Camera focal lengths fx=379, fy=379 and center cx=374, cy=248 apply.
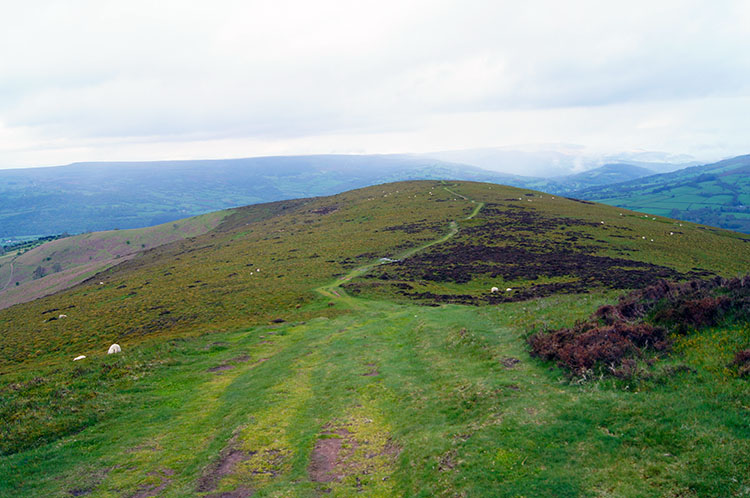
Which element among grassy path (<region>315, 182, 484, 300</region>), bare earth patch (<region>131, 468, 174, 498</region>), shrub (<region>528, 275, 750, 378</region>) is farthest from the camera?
grassy path (<region>315, 182, 484, 300</region>)

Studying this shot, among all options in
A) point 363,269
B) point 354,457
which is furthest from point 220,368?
point 363,269

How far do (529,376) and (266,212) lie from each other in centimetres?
18011

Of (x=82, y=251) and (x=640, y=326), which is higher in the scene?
(x=640, y=326)

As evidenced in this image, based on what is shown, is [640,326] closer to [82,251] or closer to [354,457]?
[354,457]

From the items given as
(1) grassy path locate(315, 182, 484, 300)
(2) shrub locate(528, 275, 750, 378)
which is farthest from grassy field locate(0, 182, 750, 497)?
(1) grassy path locate(315, 182, 484, 300)

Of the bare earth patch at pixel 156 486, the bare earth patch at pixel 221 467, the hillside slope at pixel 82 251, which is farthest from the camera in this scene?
the hillside slope at pixel 82 251

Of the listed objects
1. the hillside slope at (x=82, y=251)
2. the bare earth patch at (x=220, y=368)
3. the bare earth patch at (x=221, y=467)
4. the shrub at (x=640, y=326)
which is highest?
the shrub at (x=640, y=326)

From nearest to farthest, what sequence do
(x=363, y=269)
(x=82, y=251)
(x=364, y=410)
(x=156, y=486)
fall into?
(x=156, y=486) → (x=364, y=410) → (x=363, y=269) → (x=82, y=251)

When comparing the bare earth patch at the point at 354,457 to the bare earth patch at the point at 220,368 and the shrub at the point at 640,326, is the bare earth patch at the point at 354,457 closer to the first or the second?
the shrub at the point at 640,326

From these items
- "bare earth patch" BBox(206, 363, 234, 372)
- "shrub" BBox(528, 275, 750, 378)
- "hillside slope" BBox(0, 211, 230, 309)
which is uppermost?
"shrub" BBox(528, 275, 750, 378)

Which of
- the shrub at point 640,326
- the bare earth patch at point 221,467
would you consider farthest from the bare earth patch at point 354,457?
the shrub at point 640,326

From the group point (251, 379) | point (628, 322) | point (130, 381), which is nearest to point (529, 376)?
point (628, 322)

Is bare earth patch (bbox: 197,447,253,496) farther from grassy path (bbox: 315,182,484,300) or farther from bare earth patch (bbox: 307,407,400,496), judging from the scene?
grassy path (bbox: 315,182,484,300)

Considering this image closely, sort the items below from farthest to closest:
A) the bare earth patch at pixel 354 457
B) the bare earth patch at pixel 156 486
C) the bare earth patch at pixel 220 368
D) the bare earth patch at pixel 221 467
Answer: the bare earth patch at pixel 220 368, the bare earth patch at pixel 221 467, the bare earth patch at pixel 156 486, the bare earth patch at pixel 354 457
